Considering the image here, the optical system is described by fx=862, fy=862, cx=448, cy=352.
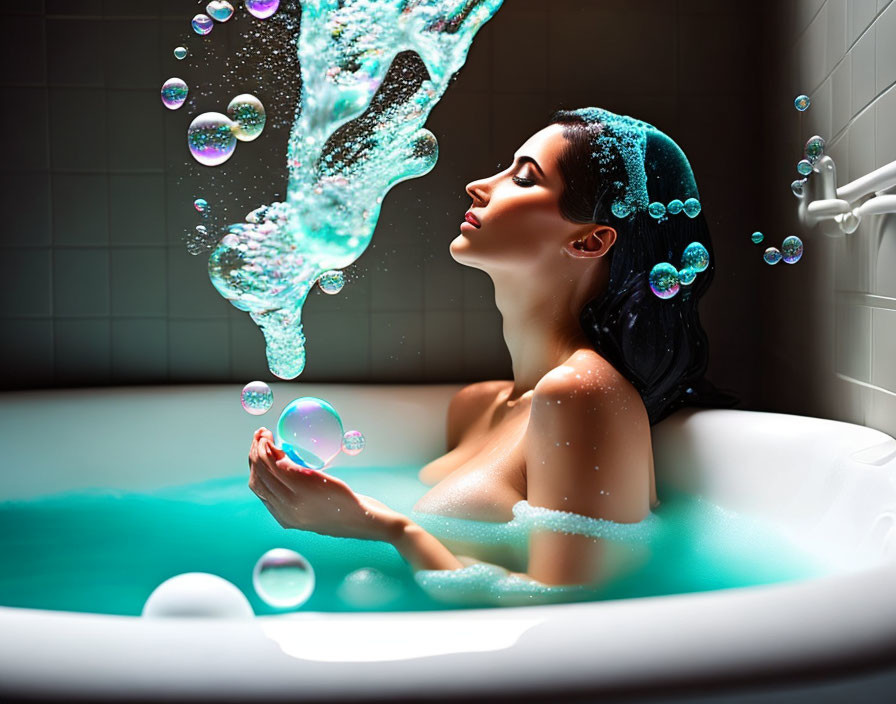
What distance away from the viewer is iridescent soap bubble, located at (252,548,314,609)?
797 millimetres

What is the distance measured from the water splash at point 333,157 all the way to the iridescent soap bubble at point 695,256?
0.46 m

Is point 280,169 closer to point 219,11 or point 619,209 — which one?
point 219,11

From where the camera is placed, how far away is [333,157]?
148cm

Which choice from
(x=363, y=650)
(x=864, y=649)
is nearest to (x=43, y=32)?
(x=363, y=650)

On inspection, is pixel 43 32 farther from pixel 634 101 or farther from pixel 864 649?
pixel 864 649

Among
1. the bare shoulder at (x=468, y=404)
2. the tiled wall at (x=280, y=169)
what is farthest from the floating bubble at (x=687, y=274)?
the tiled wall at (x=280, y=169)

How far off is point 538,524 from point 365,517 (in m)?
0.22

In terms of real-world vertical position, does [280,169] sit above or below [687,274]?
above

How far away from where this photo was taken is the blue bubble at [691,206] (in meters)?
1.31

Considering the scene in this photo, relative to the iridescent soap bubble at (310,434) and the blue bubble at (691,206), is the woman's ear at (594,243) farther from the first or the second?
the iridescent soap bubble at (310,434)

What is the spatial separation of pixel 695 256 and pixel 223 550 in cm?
89

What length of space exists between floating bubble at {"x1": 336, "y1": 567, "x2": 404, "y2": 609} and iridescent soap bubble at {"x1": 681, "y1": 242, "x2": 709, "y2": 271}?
64cm

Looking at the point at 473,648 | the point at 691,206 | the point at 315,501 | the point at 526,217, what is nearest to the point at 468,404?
the point at 526,217

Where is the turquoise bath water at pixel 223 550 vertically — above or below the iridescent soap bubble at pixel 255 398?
below
